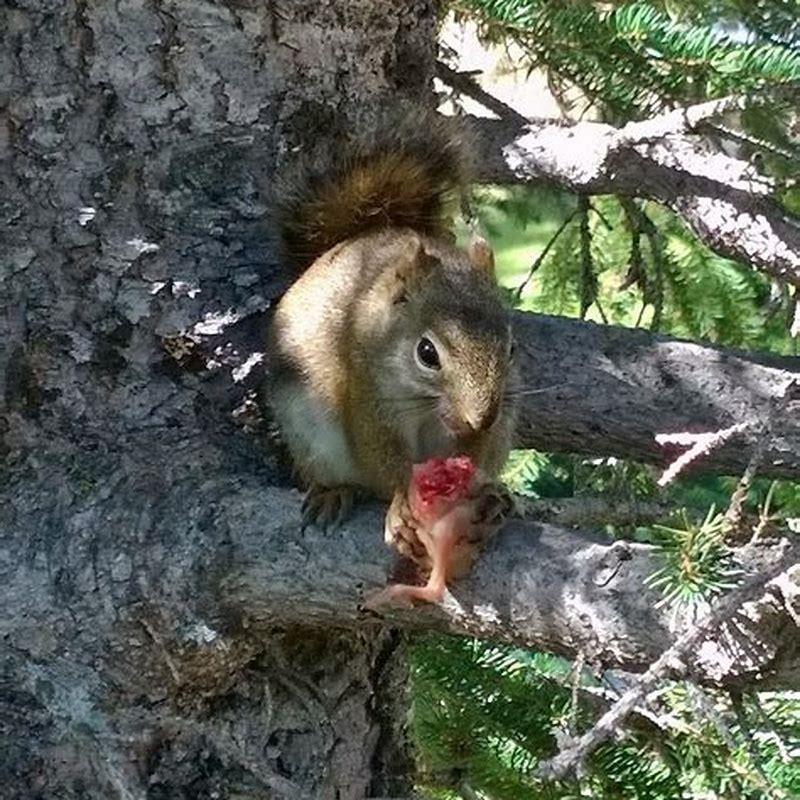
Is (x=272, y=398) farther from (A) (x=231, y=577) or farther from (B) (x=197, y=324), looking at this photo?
(A) (x=231, y=577)

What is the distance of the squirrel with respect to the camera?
1.55 metres

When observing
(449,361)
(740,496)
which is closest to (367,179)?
(449,361)

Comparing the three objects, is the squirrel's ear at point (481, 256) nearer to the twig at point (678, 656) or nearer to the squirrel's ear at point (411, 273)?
the squirrel's ear at point (411, 273)

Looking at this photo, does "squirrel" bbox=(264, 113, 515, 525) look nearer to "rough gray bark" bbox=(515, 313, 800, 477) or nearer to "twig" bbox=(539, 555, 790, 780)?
"rough gray bark" bbox=(515, 313, 800, 477)

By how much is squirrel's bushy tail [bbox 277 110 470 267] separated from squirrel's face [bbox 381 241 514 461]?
0.36 feet

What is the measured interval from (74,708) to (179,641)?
0.12 metres

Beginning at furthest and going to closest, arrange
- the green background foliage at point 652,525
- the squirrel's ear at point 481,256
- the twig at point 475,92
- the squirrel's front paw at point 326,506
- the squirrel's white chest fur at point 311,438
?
the twig at point 475,92
the squirrel's ear at point 481,256
the squirrel's white chest fur at point 311,438
the squirrel's front paw at point 326,506
the green background foliage at point 652,525

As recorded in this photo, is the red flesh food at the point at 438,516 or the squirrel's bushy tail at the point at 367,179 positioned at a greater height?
the squirrel's bushy tail at the point at 367,179

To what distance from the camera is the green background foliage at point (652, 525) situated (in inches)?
46.6

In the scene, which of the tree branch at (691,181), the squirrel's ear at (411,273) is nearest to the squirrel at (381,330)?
the squirrel's ear at (411,273)

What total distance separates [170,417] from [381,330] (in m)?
0.25

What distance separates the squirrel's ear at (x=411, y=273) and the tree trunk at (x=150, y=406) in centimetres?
12

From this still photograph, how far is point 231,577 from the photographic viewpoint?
1356 mm

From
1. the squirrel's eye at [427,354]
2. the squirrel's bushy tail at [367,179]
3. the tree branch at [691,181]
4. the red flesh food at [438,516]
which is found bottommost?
the squirrel's eye at [427,354]
